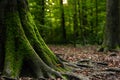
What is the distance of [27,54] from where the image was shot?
9.86 meters

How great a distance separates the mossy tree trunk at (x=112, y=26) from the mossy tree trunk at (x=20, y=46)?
30.7ft

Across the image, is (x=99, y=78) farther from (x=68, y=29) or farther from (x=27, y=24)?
(x=68, y=29)

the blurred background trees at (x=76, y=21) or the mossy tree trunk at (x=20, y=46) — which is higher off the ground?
the mossy tree trunk at (x=20, y=46)

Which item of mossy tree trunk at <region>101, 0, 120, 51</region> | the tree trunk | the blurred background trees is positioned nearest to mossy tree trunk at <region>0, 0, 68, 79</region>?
the tree trunk

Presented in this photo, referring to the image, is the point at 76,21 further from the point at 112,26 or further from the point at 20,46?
the point at 20,46

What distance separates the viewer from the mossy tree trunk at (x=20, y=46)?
31.6 feet

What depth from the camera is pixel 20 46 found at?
994cm

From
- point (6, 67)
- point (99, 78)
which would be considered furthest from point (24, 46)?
point (99, 78)

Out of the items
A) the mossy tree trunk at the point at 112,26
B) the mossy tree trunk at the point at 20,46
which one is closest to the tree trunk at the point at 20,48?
the mossy tree trunk at the point at 20,46

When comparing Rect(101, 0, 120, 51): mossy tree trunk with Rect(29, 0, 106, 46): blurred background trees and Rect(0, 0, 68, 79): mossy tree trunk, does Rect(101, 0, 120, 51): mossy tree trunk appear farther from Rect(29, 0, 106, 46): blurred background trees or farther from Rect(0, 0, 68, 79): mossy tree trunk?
Rect(29, 0, 106, 46): blurred background trees

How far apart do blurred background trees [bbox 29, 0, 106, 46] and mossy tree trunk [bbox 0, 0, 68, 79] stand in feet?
72.8

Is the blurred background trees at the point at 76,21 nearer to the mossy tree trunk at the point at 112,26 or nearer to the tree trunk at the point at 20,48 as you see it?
the mossy tree trunk at the point at 112,26

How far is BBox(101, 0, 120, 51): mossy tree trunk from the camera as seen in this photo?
19.5 metres

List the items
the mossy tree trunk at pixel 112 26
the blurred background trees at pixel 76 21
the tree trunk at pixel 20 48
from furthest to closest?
the blurred background trees at pixel 76 21, the mossy tree trunk at pixel 112 26, the tree trunk at pixel 20 48
